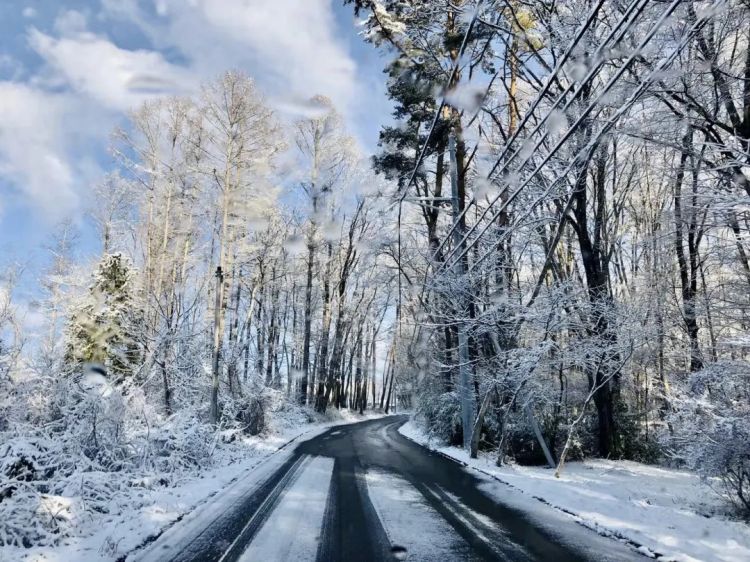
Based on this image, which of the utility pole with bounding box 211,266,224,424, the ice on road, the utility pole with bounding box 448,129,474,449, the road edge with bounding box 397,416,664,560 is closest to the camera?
the ice on road

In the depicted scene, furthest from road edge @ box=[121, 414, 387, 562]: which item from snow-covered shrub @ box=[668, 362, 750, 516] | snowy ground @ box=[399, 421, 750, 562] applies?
snow-covered shrub @ box=[668, 362, 750, 516]

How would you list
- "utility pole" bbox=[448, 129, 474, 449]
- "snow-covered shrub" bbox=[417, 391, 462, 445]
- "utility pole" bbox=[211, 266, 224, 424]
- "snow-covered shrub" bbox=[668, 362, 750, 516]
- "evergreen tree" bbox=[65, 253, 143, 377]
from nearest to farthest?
"snow-covered shrub" bbox=[668, 362, 750, 516]
"utility pole" bbox=[448, 129, 474, 449]
"utility pole" bbox=[211, 266, 224, 424]
"evergreen tree" bbox=[65, 253, 143, 377]
"snow-covered shrub" bbox=[417, 391, 462, 445]

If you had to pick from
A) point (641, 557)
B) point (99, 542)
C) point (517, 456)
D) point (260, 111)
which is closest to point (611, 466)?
point (517, 456)

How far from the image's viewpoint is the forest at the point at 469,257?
779 centimetres

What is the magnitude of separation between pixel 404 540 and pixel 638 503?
4376 mm

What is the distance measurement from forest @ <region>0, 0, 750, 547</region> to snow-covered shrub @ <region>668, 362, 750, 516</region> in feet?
0.14

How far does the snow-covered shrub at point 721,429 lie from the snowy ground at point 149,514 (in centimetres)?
696

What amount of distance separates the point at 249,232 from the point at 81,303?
7.83 metres

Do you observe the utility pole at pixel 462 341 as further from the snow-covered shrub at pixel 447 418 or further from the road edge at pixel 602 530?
the road edge at pixel 602 530

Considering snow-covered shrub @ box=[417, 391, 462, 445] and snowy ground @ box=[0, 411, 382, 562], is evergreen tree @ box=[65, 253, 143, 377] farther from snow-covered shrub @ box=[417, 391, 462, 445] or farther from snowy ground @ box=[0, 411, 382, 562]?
snow-covered shrub @ box=[417, 391, 462, 445]

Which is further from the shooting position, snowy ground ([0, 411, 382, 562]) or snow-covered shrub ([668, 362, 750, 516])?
snow-covered shrub ([668, 362, 750, 516])

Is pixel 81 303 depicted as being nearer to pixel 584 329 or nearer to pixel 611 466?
pixel 584 329

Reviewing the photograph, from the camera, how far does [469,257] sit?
54.2 ft

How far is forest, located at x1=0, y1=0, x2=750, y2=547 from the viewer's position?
307 inches
